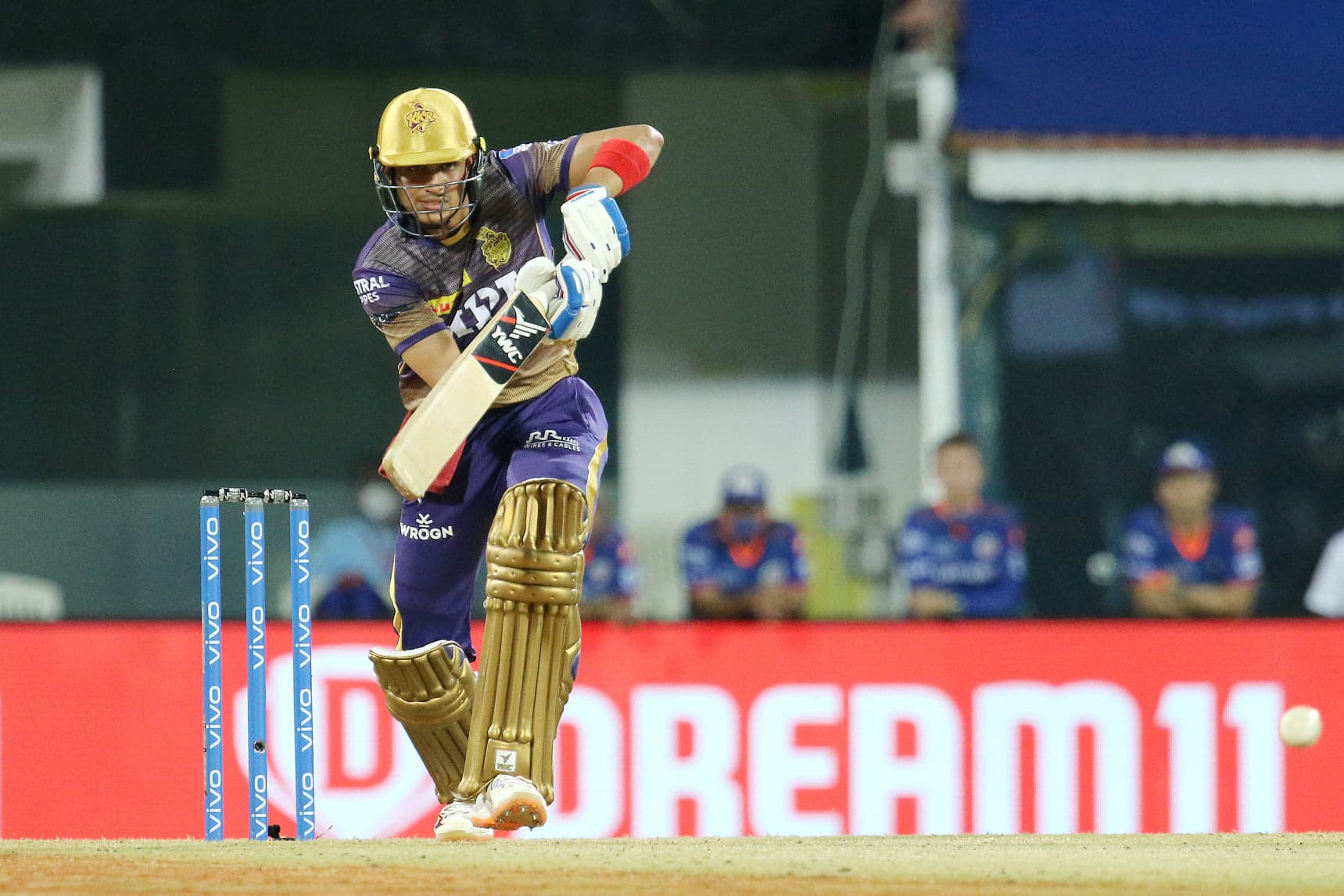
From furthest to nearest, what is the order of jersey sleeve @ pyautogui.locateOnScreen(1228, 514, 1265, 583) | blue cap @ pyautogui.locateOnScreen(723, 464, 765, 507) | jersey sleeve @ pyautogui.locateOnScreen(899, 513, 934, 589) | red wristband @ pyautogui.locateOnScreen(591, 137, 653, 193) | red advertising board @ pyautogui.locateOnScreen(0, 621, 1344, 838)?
1. blue cap @ pyautogui.locateOnScreen(723, 464, 765, 507)
2. jersey sleeve @ pyautogui.locateOnScreen(1228, 514, 1265, 583)
3. jersey sleeve @ pyautogui.locateOnScreen(899, 513, 934, 589)
4. red advertising board @ pyautogui.locateOnScreen(0, 621, 1344, 838)
5. red wristband @ pyautogui.locateOnScreen(591, 137, 653, 193)

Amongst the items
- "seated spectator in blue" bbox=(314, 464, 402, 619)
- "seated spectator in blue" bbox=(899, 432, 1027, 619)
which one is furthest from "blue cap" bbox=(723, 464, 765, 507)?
"seated spectator in blue" bbox=(314, 464, 402, 619)

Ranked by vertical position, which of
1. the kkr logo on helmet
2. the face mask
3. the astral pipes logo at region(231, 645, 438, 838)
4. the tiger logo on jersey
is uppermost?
the kkr logo on helmet

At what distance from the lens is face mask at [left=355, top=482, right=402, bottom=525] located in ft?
29.4

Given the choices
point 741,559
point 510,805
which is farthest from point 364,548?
point 510,805

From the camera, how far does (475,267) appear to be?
15.9ft

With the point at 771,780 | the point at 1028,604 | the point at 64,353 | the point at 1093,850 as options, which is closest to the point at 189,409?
the point at 64,353

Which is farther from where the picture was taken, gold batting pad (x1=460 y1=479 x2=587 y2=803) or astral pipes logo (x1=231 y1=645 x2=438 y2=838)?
astral pipes logo (x1=231 y1=645 x2=438 y2=838)

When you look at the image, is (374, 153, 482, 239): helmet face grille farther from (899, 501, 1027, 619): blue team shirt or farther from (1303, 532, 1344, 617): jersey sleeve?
(1303, 532, 1344, 617): jersey sleeve

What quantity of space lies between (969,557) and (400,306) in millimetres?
3907

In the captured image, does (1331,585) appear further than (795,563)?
No

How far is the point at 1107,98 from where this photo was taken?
34.3 ft

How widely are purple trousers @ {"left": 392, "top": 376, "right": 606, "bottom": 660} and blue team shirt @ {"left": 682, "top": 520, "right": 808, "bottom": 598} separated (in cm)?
342

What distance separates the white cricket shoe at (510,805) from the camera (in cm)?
441

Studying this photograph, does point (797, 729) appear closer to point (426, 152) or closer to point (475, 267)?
point (475, 267)
